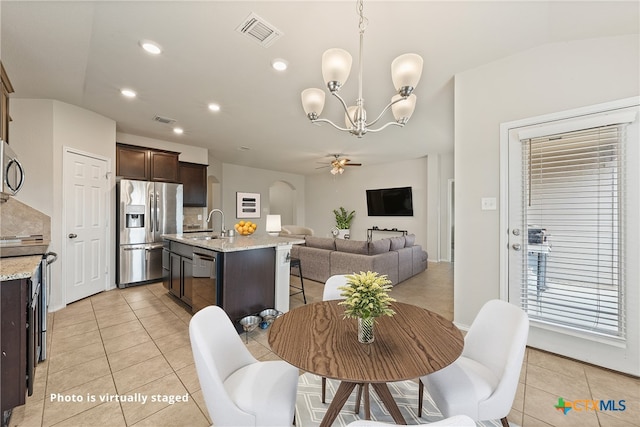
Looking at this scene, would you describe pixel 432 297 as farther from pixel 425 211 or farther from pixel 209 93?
pixel 209 93

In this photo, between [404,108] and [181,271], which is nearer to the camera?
[404,108]

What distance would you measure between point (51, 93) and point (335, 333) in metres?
4.22

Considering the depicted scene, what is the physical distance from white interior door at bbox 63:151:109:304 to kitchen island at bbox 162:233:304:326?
142cm

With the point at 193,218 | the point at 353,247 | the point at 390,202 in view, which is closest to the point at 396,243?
the point at 353,247

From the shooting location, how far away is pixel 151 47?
87.0 inches

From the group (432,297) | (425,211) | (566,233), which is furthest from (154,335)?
→ (425,211)

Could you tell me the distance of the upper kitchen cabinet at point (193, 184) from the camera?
5328mm

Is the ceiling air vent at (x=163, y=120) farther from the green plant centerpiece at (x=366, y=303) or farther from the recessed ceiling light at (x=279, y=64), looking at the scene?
the green plant centerpiece at (x=366, y=303)

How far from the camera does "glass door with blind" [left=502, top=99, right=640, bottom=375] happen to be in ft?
6.32

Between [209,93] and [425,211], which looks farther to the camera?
[425,211]

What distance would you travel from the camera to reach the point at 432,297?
3740mm

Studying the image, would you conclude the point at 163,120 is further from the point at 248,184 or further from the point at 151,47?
the point at 248,184

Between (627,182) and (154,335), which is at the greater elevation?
(627,182)

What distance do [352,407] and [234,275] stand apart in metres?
1.55
